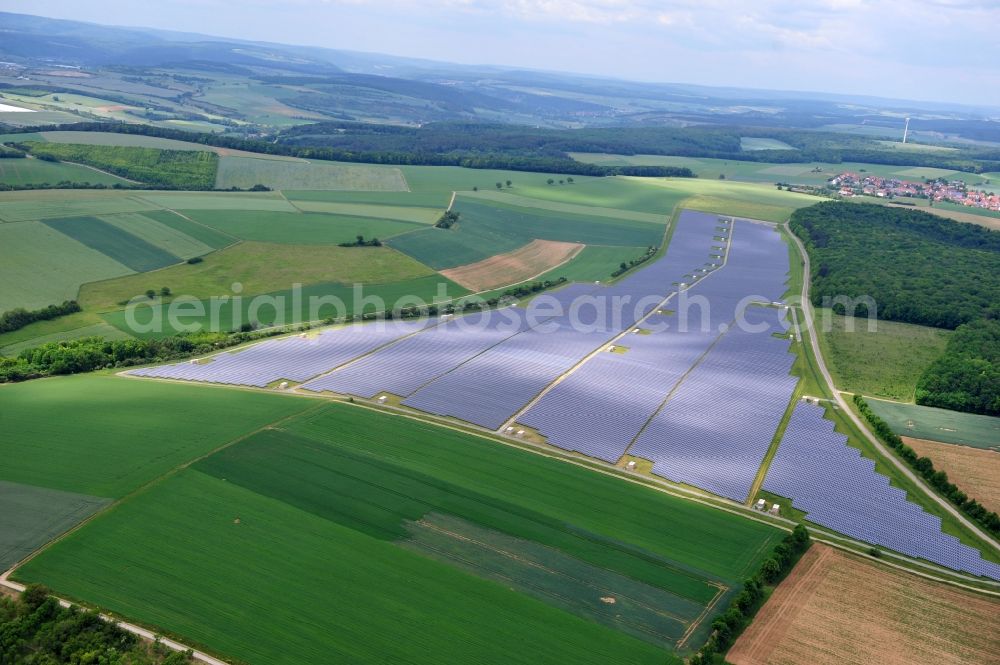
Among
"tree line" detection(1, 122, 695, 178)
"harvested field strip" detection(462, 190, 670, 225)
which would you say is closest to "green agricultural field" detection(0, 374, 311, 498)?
"harvested field strip" detection(462, 190, 670, 225)

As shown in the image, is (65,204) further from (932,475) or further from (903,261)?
(903,261)

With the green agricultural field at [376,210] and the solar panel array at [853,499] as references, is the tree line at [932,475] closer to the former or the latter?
the solar panel array at [853,499]

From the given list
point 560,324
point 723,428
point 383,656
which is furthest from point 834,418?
point 383,656

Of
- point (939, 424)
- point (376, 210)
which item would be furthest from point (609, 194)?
point (939, 424)

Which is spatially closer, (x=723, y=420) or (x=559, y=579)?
(x=559, y=579)

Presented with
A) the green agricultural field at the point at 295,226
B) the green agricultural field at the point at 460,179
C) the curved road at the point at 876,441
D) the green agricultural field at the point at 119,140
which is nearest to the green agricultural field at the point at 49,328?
the green agricultural field at the point at 295,226
